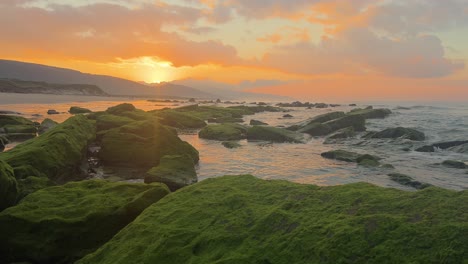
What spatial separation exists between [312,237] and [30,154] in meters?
12.2

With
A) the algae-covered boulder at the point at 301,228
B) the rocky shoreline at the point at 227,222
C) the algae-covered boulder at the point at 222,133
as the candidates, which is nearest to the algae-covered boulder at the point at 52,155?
the rocky shoreline at the point at 227,222

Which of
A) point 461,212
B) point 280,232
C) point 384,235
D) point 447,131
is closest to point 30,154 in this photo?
point 280,232

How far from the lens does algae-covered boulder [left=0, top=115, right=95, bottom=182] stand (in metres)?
13.0

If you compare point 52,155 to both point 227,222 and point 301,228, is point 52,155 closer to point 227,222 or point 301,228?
point 227,222

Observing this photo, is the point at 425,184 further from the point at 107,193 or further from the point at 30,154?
the point at 30,154

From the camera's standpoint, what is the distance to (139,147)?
20188 mm

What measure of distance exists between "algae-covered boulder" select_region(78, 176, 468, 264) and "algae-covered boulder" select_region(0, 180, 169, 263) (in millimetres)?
1006

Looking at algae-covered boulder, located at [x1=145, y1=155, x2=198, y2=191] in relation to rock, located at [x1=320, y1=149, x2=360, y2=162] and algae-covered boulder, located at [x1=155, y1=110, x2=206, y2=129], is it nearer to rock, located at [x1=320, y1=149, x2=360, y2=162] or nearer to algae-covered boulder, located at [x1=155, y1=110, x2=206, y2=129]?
rock, located at [x1=320, y1=149, x2=360, y2=162]

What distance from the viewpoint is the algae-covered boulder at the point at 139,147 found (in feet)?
64.6

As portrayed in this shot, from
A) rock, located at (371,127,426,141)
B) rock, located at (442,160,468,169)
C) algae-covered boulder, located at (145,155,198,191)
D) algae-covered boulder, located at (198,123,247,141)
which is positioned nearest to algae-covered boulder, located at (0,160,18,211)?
algae-covered boulder, located at (145,155,198,191)

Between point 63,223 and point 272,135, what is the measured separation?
83.6 feet

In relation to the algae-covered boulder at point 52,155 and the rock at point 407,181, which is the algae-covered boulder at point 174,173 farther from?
the rock at point 407,181

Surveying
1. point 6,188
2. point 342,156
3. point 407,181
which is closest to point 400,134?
point 342,156

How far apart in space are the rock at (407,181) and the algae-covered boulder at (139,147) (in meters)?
11.1
